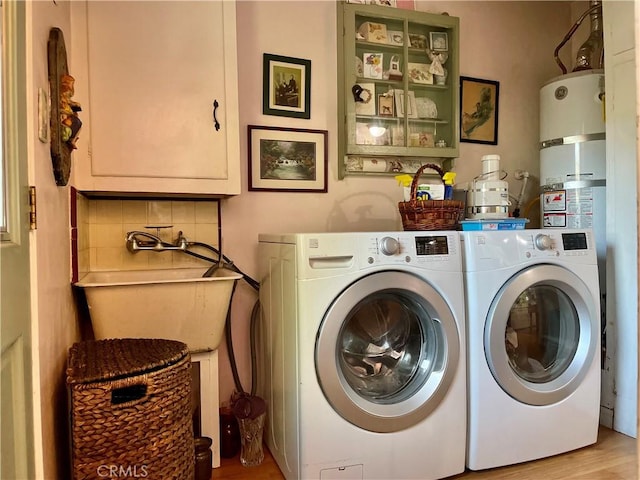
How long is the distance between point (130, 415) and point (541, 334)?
63.5 inches

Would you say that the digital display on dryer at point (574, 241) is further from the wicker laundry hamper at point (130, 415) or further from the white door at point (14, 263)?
the white door at point (14, 263)

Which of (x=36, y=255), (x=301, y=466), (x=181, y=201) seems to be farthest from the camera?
(x=181, y=201)

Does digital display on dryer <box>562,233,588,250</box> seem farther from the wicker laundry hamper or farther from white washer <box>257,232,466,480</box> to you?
the wicker laundry hamper

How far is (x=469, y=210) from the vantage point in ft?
6.68

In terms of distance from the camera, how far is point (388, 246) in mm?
1510

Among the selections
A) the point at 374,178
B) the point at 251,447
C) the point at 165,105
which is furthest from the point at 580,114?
the point at 251,447

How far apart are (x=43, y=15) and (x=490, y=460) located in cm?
207

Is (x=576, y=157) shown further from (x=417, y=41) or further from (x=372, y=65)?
(x=372, y=65)

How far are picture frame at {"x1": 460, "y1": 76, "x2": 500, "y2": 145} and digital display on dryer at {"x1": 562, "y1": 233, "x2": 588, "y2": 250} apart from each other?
0.96 m

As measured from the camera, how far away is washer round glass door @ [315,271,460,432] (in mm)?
1440

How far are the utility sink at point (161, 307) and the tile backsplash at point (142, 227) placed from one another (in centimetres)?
12

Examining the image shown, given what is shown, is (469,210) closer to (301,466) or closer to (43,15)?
(301,466)

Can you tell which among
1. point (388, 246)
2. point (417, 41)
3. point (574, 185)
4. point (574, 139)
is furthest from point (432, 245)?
point (417, 41)

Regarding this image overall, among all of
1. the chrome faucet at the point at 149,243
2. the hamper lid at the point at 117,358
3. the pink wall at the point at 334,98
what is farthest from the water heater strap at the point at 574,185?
the hamper lid at the point at 117,358
